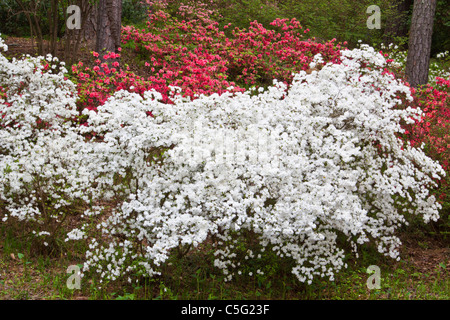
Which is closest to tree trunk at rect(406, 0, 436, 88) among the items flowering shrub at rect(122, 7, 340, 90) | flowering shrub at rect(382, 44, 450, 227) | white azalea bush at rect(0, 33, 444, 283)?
flowering shrub at rect(122, 7, 340, 90)

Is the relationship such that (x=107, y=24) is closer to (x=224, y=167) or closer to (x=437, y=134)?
(x=224, y=167)

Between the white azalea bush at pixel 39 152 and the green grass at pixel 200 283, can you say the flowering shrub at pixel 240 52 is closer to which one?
the white azalea bush at pixel 39 152

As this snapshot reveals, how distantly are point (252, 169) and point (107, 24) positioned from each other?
19.3 ft

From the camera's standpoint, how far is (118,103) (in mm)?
4207

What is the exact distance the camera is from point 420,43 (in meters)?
8.99

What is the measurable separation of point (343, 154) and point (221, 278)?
1.82m

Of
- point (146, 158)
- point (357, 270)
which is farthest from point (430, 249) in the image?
point (146, 158)

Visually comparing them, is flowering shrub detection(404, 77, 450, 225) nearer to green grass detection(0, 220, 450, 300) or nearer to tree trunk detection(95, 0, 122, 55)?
green grass detection(0, 220, 450, 300)

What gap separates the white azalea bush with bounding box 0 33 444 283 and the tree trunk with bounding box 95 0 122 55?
3460 millimetres

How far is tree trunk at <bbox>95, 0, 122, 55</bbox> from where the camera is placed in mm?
8258

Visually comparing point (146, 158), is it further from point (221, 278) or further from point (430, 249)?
point (430, 249)

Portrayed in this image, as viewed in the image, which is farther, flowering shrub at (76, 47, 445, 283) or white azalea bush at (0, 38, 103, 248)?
white azalea bush at (0, 38, 103, 248)

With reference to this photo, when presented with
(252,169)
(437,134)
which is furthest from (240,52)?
(252,169)

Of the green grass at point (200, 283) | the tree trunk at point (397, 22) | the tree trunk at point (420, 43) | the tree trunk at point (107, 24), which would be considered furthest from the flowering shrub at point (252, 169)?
the tree trunk at point (397, 22)
